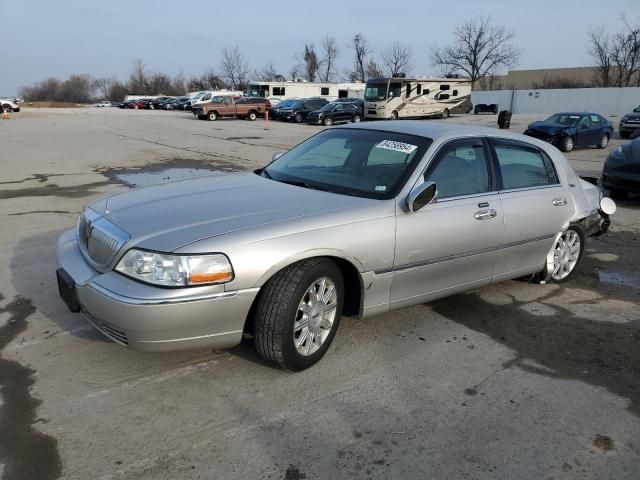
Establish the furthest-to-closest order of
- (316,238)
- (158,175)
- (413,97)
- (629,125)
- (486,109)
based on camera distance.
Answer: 1. (486,109)
2. (413,97)
3. (629,125)
4. (158,175)
5. (316,238)

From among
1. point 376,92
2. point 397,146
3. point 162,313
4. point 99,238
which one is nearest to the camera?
point 162,313

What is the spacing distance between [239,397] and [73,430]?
89cm

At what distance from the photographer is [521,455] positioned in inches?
107

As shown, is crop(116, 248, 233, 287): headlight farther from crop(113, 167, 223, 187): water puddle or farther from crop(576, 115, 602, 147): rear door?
crop(576, 115, 602, 147): rear door

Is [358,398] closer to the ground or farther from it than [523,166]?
closer to the ground

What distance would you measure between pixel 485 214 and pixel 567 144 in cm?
1707

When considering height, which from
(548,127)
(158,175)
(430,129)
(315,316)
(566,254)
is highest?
(430,129)

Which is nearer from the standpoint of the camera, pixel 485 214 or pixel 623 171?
pixel 485 214

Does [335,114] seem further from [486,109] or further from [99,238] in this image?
[99,238]

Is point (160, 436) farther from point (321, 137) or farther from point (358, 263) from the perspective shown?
point (321, 137)

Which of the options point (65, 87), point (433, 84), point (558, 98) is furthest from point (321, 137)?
point (65, 87)

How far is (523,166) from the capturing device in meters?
4.70

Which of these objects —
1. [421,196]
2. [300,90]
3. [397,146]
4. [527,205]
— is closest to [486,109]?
[300,90]

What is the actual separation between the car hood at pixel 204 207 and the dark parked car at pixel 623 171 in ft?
24.4
